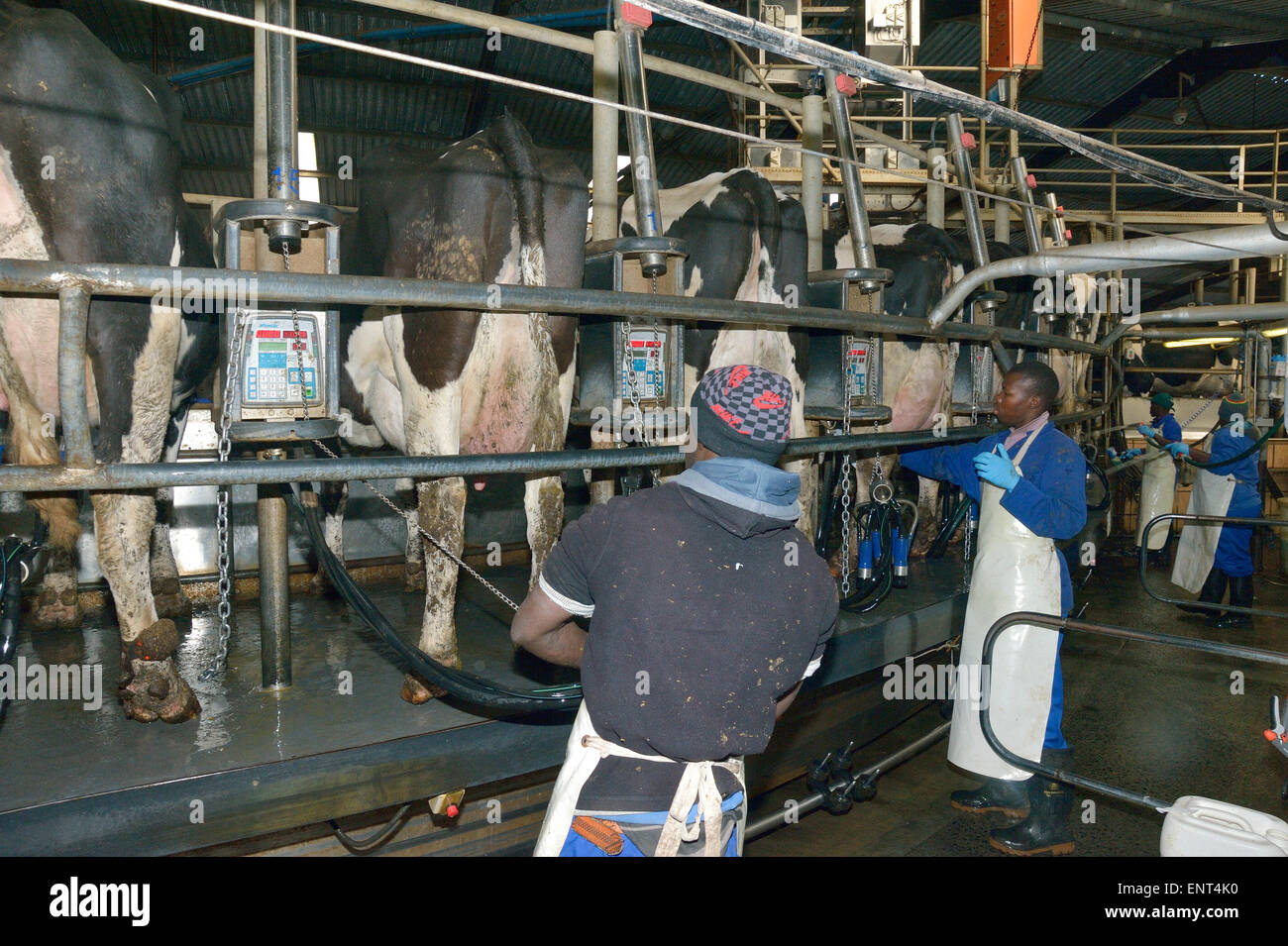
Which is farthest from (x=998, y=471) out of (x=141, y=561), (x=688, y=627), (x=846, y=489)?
(x=141, y=561)

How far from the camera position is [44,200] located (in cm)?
279

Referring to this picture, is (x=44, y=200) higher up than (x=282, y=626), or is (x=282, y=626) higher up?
(x=44, y=200)

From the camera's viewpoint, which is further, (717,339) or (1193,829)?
(717,339)

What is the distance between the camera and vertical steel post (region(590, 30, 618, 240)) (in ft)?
13.7

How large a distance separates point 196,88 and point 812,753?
9958 millimetres

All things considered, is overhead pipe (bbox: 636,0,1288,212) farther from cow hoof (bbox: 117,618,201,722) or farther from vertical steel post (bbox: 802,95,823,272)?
cow hoof (bbox: 117,618,201,722)

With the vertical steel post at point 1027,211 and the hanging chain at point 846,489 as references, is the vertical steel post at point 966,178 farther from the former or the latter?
the hanging chain at point 846,489

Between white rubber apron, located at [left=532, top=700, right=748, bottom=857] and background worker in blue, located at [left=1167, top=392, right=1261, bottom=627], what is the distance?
6.94m

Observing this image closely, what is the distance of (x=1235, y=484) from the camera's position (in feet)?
24.9

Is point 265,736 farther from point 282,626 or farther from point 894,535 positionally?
point 894,535

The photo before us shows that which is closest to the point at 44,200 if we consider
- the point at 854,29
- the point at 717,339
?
the point at 717,339

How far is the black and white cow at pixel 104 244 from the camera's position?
9.09 ft

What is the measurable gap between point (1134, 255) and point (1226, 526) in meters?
4.63

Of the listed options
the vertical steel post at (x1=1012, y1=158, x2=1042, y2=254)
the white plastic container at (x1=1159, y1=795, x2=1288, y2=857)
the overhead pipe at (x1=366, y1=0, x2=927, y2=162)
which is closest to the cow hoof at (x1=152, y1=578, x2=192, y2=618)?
the overhead pipe at (x1=366, y1=0, x2=927, y2=162)
